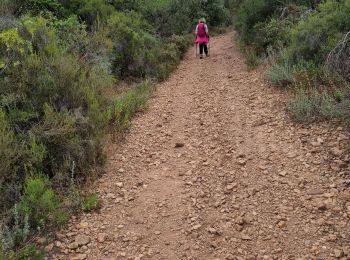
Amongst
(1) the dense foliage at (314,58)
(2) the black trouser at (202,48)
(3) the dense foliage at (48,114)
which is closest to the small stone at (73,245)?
(3) the dense foliage at (48,114)

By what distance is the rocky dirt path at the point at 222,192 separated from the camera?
371 cm

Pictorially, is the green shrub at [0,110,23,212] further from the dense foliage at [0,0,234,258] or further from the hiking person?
the hiking person

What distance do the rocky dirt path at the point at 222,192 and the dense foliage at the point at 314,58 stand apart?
1.17 feet

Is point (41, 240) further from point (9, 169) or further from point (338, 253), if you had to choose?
point (338, 253)

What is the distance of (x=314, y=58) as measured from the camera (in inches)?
283

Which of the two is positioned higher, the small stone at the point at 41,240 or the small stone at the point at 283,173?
the small stone at the point at 283,173

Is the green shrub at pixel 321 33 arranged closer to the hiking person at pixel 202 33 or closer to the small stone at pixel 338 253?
the small stone at pixel 338 253

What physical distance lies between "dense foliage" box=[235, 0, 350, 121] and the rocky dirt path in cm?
36

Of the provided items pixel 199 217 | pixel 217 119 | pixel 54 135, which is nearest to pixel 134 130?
pixel 217 119

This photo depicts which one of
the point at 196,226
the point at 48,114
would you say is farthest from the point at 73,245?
the point at 48,114

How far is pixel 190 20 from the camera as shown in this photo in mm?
16938

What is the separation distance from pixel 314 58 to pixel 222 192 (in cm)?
397

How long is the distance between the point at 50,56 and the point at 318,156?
411 cm

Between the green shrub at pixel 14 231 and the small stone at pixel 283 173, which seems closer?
the green shrub at pixel 14 231
